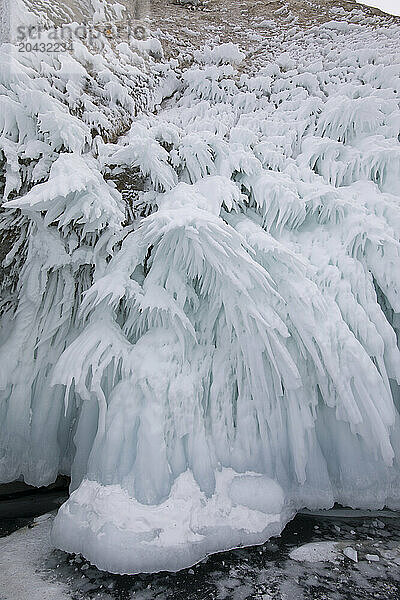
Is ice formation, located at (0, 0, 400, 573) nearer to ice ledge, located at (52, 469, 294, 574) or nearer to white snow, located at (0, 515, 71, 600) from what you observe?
ice ledge, located at (52, 469, 294, 574)

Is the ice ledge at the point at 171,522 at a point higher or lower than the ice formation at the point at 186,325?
lower

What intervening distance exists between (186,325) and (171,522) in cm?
181

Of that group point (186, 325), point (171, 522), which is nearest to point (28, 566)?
point (171, 522)

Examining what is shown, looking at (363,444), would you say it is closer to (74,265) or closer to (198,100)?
(74,265)

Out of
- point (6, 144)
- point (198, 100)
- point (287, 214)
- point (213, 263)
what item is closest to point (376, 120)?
point (287, 214)

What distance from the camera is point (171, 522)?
3771 mm

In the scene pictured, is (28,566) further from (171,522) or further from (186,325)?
(186,325)

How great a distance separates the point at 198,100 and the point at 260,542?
6.14m

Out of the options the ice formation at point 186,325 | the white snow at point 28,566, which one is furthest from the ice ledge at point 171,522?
the white snow at point 28,566

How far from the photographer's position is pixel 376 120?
5.76 meters

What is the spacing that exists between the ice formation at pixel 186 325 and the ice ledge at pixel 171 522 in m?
0.01

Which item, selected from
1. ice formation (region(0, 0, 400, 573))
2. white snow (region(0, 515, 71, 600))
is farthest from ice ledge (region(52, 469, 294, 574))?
white snow (region(0, 515, 71, 600))

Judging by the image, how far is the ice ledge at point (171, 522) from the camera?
3.62m

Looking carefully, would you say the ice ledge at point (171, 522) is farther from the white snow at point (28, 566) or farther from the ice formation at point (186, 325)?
the white snow at point (28, 566)
